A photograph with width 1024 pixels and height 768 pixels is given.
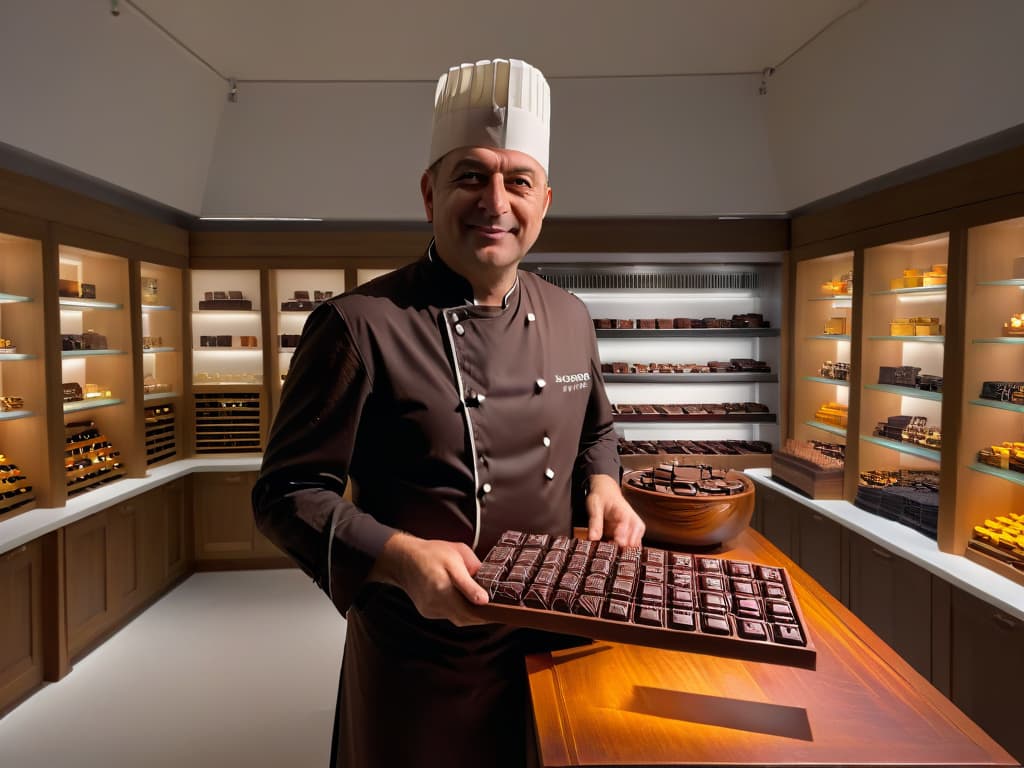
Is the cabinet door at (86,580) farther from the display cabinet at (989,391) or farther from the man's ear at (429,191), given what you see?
the display cabinet at (989,391)

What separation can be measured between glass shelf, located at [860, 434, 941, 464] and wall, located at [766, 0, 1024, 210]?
148 centimetres

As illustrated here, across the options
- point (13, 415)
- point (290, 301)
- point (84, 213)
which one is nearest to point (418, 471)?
point (13, 415)

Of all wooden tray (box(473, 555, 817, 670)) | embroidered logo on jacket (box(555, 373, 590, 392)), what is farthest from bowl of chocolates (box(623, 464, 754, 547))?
wooden tray (box(473, 555, 817, 670))

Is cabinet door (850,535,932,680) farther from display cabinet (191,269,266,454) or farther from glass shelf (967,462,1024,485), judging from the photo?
display cabinet (191,269,266,454)

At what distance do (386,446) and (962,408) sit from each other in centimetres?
291

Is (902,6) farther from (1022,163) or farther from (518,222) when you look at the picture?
(518,222)

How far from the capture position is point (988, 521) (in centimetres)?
311

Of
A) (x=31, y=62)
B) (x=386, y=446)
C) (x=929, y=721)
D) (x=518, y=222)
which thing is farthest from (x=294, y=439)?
(x=31, y=62)

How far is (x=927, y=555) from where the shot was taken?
3137 mm

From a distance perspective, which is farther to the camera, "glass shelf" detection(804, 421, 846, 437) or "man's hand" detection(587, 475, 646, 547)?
"glass shelf" detection(804, 421, 846, 437)

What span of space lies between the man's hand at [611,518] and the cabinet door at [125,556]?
367 centimetres

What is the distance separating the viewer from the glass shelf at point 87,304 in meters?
3.83

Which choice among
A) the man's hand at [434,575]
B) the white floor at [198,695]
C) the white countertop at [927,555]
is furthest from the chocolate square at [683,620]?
the white floor at [198,695]

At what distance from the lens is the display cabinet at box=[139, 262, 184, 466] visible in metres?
4.80
